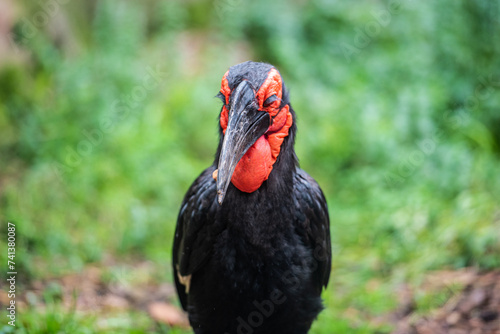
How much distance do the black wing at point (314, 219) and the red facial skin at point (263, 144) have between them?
420 mm

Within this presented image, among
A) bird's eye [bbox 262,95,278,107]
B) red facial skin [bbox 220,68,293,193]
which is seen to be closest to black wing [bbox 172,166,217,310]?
red facial skin [bbox 220,68,293,193]

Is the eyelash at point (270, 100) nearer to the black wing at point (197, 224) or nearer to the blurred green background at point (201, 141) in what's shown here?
the black wing at point (197, 224)

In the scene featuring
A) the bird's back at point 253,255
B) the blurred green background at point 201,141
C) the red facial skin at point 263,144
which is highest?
the blurred green background at point 201,141

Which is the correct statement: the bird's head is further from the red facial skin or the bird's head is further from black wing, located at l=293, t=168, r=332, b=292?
black wing, located at l=293, t=168, r=332, b=292

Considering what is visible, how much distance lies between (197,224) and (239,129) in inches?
31.2

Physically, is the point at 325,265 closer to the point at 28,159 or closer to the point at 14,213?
the point at 14,213

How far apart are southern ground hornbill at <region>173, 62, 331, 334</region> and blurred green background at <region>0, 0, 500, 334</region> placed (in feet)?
3.51

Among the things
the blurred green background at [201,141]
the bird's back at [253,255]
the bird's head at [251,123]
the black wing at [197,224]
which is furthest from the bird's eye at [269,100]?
the blurred green background at [201,141]

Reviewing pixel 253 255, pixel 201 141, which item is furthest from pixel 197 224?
pixel 201 141

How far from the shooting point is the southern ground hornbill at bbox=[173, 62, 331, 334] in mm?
2436

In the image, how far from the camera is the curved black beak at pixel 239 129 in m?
2.25

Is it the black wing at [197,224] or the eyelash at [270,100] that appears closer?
the eyelash at [270,100]

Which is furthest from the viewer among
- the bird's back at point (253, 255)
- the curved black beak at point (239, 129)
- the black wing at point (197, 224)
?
the black wing at point (197, 224)

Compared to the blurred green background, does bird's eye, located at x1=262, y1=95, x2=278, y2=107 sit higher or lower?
lower
